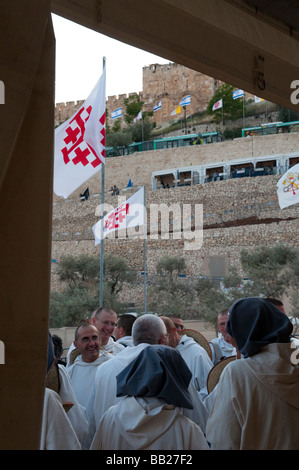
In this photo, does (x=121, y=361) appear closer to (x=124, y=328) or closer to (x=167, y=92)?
(x=124, y=328)

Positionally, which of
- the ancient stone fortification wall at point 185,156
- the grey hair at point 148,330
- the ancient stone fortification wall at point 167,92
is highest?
the ancient stone fortification wall at point 167,92

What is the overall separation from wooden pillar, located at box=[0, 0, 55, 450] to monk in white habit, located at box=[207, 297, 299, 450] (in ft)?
2.16

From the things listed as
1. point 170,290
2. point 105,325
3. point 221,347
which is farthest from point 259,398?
point 170,290

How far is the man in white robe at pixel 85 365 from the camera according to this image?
3615mm

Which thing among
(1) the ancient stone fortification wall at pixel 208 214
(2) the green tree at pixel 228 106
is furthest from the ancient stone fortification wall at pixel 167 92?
(1) the ancient stone fortification wall at pixel 208 214

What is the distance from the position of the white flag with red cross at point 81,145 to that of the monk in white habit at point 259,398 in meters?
6.27

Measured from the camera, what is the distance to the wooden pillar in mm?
1925

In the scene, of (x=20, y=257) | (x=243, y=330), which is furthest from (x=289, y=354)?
(x=20, y=257)

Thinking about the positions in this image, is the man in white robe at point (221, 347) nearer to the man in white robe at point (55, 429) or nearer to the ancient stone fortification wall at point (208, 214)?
the man in white robe at point (55, 429)

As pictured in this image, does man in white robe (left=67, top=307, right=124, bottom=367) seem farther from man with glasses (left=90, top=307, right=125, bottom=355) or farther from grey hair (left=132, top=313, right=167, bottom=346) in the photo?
grey hair (left=132, top=313, right=167, bottom=346)

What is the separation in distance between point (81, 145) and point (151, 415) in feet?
23.0

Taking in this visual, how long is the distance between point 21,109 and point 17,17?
348 millimetres

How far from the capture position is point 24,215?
205 cm

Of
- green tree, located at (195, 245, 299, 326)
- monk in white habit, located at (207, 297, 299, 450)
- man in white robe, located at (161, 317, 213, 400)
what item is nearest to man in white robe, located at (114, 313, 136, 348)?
man in white robe, located at (161, 317, 213, 400)
